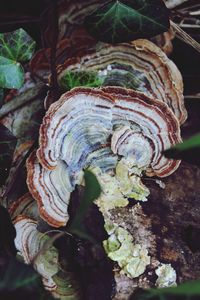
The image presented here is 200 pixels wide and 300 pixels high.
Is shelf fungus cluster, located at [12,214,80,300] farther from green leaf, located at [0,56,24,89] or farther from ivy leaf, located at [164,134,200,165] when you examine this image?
ivy leaf, located at [164,134,200,165]

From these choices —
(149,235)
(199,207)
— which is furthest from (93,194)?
(199,207)

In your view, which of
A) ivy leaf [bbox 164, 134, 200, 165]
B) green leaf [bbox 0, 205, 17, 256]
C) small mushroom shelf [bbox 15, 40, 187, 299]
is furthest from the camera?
small mushroom shelf [bbox 15, 40, 187, 299]

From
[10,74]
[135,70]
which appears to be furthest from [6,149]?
[135,70]

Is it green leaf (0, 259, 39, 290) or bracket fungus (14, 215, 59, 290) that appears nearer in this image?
green leaf (0, 259, 39, 290)

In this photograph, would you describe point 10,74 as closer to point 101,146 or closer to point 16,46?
point 16,46

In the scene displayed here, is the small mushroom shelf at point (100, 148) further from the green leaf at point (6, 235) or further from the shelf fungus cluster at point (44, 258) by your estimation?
the green leaf at point (6, 235)

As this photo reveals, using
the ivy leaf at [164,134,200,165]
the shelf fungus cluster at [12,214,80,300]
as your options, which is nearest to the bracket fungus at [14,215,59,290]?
the shelf fungus cluster at [12,214,80,300]

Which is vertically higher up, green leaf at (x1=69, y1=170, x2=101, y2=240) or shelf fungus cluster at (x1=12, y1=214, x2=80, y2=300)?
green leaf at (x1=69, y1=170, x2=101, y2=240)
